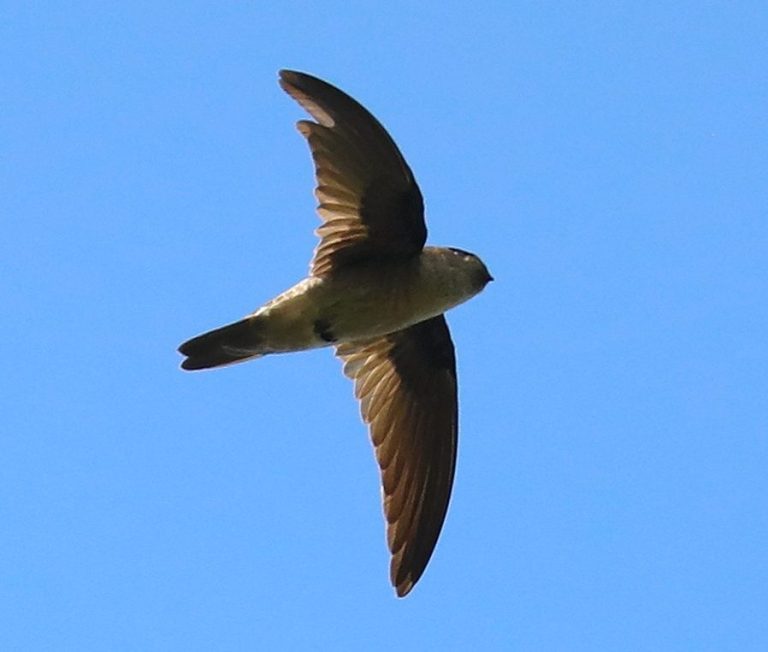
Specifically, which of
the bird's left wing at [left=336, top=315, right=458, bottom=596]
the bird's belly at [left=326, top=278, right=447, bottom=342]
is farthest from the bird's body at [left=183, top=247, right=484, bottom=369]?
the bird's left wing at [left=336, top=315, right=458, bottom=596]

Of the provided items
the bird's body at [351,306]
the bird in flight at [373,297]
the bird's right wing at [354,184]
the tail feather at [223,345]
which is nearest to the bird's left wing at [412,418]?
the bird in flight at [373,297]

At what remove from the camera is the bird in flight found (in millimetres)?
7062

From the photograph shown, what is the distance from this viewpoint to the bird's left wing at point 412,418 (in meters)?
7.79

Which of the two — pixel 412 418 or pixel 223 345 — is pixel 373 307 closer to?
pixel 223 345

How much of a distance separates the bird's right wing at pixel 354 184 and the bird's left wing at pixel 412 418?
691 millimetres

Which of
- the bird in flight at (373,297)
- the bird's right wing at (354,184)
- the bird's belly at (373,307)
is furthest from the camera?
the bird's belly at (373,307)

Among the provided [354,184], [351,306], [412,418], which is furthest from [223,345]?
[412,418]

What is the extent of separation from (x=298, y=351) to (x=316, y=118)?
0.95 m

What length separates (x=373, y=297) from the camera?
727 cm

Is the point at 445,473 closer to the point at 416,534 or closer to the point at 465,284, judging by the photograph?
the point at 416,534

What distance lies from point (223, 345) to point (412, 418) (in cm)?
119

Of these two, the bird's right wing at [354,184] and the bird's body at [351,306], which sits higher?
the bird's right wing at [354,184]

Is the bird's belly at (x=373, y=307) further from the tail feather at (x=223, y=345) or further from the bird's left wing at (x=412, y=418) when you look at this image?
the bird's left wing at (x=412, y=418)

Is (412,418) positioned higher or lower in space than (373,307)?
lower
